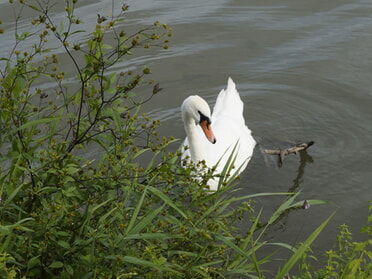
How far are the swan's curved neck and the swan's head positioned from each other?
0.14 metres

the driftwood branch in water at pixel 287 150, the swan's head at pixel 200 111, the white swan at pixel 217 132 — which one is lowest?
the driftwood branch in water at pixel 287 150

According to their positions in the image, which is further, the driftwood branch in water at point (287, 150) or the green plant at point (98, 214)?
the driftwood branch in water at point (287, 150)

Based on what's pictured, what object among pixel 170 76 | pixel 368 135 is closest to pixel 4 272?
pixel 368 135

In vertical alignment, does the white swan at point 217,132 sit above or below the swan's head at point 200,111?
below

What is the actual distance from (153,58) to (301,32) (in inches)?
88.7

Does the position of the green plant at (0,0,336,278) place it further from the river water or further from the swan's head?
the swan's head

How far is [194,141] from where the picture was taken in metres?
5.74

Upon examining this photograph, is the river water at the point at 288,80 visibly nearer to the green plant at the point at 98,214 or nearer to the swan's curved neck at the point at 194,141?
the swan's curved neck at the point at 194,141

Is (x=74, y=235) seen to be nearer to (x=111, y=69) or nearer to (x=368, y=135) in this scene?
(x=368, y=135)

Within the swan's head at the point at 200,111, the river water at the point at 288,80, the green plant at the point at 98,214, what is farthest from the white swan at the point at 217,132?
the green plant at the point at 98,214

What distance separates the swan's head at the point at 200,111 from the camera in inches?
215

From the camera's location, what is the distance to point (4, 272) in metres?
2.82

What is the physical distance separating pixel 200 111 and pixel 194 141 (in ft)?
1.24

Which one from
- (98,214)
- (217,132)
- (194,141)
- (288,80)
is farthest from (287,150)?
(98,214)
